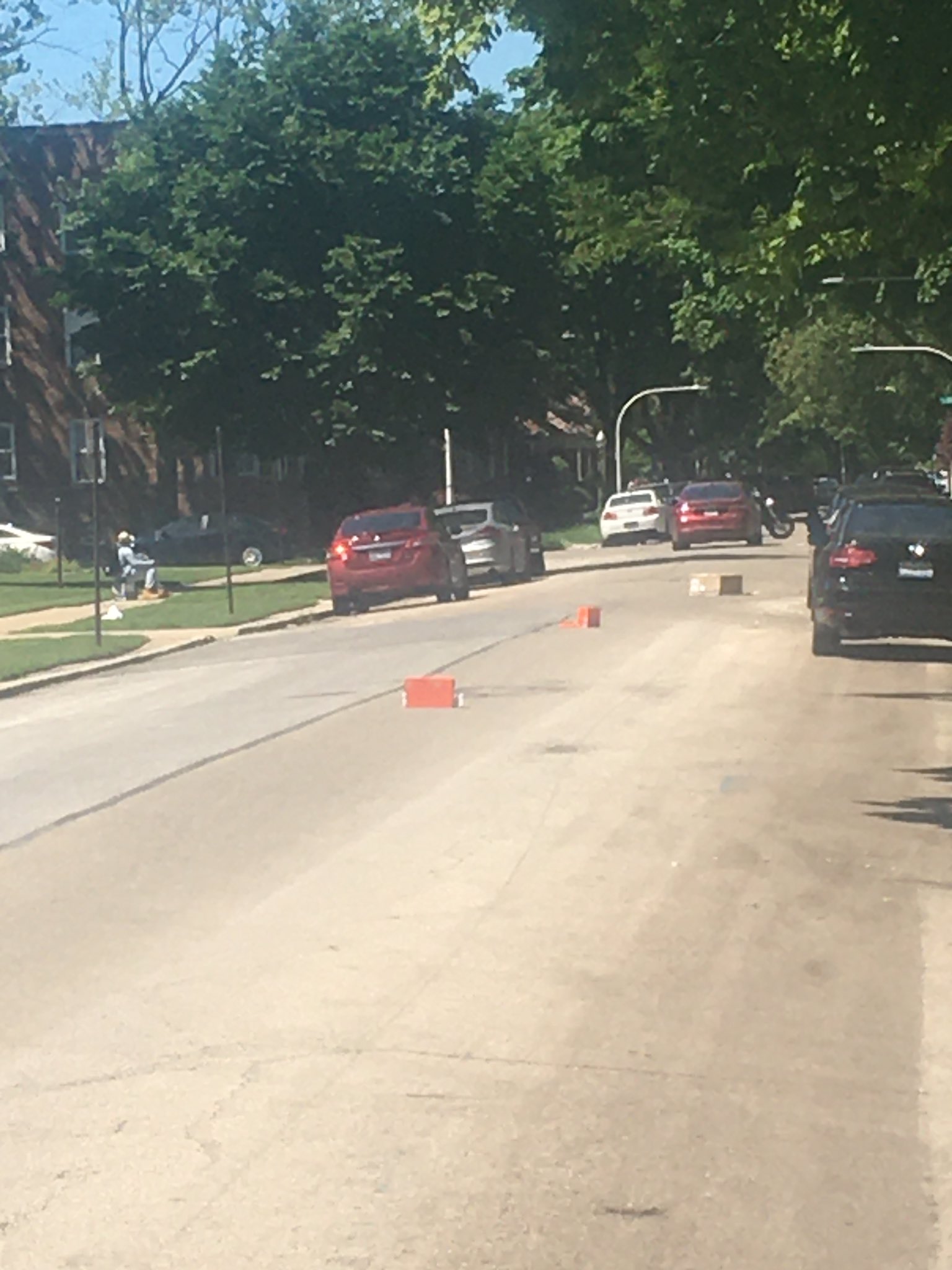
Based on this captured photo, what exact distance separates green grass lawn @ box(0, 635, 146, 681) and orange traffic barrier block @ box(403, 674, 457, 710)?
22.5 feet

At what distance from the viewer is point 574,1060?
7500 millimetres

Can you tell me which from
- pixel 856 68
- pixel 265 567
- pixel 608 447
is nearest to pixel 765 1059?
pixel 856 68

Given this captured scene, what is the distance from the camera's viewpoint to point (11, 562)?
2277 inches

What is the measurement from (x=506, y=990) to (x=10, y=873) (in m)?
3.86

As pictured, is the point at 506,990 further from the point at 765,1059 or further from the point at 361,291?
the point at 361,291

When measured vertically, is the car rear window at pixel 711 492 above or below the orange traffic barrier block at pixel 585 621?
above

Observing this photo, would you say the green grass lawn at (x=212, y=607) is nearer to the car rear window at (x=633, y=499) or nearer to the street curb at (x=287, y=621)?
the street curb at (x=287, y=621)

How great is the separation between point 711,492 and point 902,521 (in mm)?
29940

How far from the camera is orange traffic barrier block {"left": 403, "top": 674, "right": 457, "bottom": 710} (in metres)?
19.6

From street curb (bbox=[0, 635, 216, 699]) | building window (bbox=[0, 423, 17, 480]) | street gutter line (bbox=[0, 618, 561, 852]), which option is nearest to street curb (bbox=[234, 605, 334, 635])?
street curb (bbox=[0, 635, 216, 699])

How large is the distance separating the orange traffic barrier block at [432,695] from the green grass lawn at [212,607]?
1436cm

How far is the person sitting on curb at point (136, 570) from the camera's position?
4344 centimetres

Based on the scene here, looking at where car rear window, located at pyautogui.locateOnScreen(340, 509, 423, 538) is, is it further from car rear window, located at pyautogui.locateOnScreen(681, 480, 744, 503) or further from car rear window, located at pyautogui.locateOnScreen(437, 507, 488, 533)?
car rear window, located at pyautogui.locateOnScreen(681, 480, 744, 503)

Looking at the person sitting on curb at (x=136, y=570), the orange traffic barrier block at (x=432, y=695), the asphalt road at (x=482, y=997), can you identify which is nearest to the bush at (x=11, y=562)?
the person sitting on curb at (x=136, y=570)
